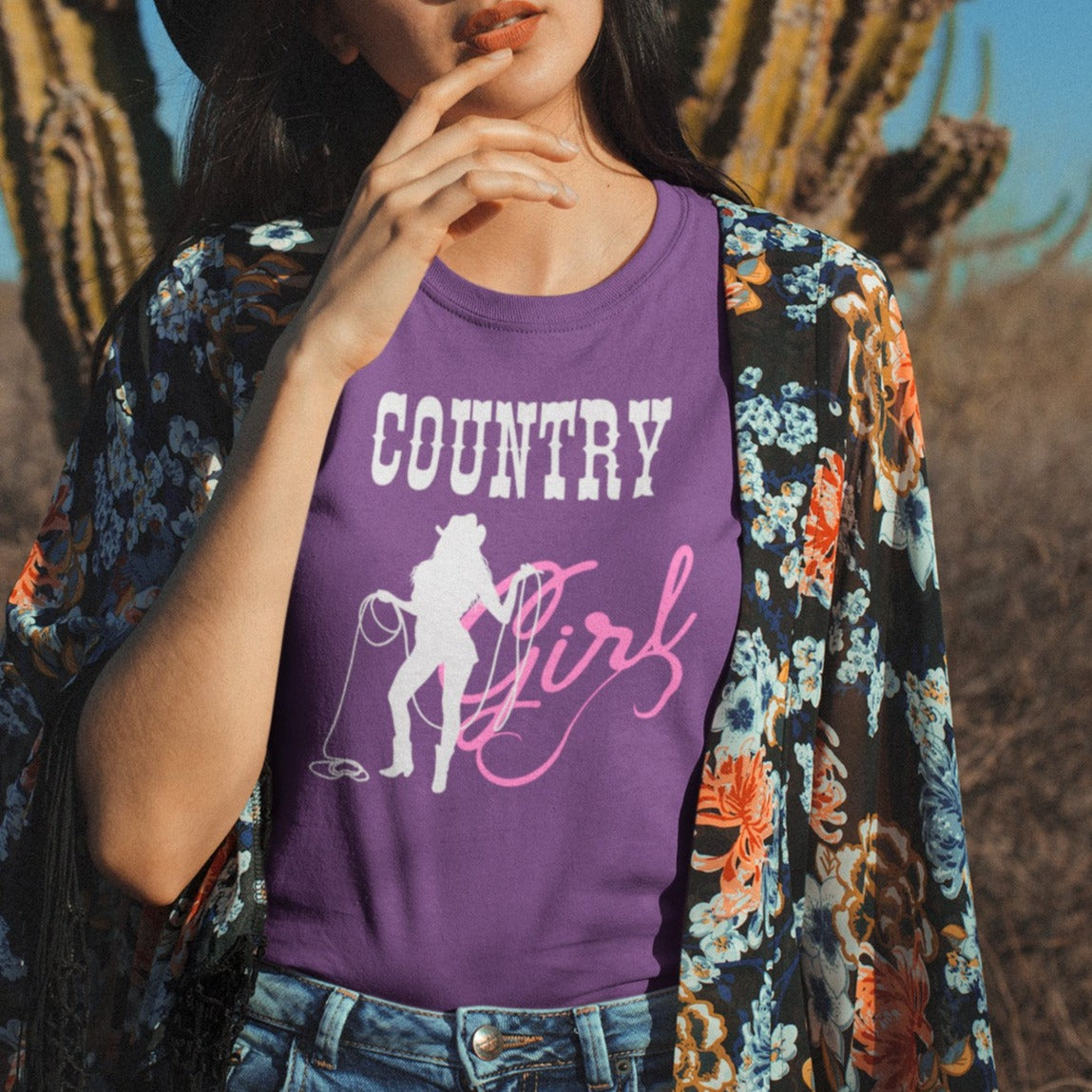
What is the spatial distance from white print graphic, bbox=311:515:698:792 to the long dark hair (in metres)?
0.58

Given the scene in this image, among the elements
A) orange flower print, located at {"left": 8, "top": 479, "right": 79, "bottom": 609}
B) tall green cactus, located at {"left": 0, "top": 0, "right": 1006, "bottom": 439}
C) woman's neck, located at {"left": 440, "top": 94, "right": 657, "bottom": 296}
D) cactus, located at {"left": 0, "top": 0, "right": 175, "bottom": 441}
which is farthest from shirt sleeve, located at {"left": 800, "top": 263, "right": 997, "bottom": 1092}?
cactus, located at {"left": 0, "top": 0, "right": 175, "bottom": 441}

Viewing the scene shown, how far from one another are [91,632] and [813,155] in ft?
5.96

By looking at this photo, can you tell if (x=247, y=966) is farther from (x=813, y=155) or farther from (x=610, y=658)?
(x=813, y=155)

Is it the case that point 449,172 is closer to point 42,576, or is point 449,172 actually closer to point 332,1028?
point 42,576

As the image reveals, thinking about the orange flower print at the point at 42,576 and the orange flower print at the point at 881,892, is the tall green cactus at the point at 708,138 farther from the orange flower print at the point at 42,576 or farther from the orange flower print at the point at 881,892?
the orange flower print at the point at 881,892

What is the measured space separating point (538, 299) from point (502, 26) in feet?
0.95

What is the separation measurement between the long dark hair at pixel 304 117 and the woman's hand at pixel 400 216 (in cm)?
40

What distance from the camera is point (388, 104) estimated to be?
191 cm

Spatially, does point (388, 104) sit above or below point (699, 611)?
above

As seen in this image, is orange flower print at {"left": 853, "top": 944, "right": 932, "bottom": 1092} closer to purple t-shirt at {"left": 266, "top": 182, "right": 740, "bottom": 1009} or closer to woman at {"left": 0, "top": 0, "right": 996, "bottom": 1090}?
woman at {"left": 0, "top": 0, "right": 996, "bottom": 1090}

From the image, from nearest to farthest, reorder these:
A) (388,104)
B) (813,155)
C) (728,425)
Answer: (728,425) < (388,104) < (813,155)

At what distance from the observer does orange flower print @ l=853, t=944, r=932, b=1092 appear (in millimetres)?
1621

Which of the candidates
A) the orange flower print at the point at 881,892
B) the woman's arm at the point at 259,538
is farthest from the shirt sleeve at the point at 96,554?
the orange flower print at the point at 881,892

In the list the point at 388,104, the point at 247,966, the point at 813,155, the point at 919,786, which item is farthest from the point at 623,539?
the point at 813,155
